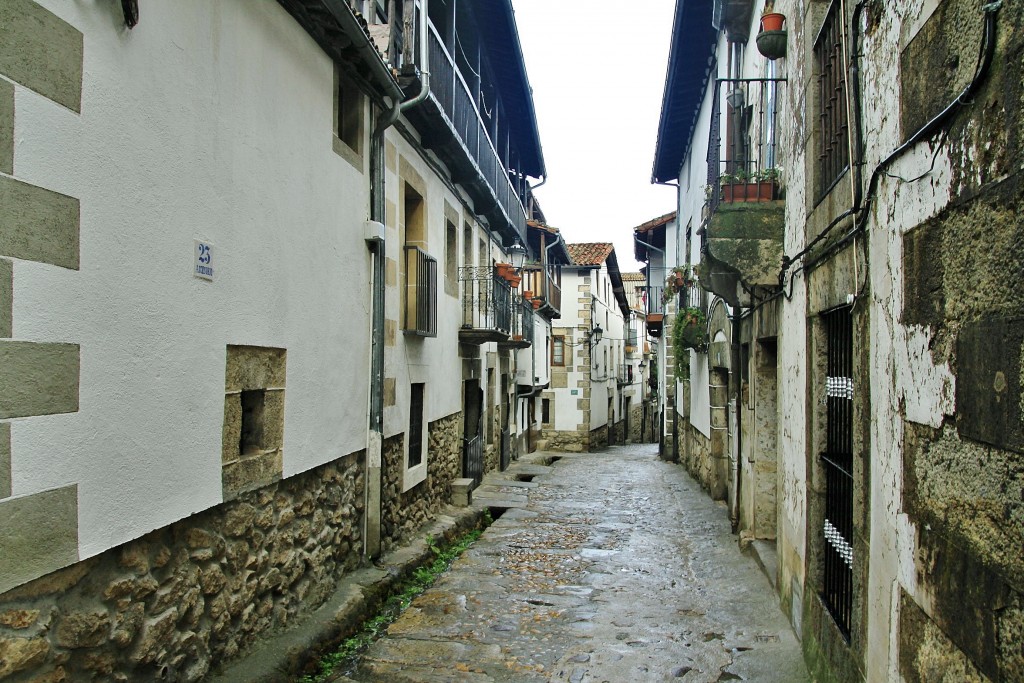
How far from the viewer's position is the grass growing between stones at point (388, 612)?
507cm

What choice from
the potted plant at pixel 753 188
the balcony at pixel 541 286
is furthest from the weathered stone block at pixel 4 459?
the balcony at pixel 541 286

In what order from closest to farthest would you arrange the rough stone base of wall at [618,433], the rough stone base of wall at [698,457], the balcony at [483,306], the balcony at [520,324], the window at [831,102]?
the window at [831,102]
the balcony at [483,306]
the rough stone base of wall at [698,457]
the balcony at [520,324]
the rough stone base of wall at [618,433]

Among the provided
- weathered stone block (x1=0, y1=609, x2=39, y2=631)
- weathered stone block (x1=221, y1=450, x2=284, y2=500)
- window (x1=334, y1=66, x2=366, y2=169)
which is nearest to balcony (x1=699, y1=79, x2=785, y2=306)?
window (x1=334, y1=66, x2=366, y2=169)

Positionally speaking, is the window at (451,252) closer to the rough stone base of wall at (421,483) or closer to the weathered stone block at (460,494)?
the rough stone base of wall at (421,483)

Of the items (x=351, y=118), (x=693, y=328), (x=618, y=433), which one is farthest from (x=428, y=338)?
(x=618, y=433)

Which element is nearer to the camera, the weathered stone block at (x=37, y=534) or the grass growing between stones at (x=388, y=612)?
the weathered stone block at (x=37, y=534)

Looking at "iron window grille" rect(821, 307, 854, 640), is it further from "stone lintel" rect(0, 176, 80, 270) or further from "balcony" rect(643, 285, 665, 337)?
"balcony" rect(643, 285, 665, 337)

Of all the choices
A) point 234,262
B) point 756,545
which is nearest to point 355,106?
point 234,262

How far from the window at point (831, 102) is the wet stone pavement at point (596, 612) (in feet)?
9.94

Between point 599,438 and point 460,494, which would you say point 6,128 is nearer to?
point 460,494

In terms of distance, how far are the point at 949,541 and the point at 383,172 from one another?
19.2ft

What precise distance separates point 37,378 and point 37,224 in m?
0.56

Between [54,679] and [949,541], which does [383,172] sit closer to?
[54,679]

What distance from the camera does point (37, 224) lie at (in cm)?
284
